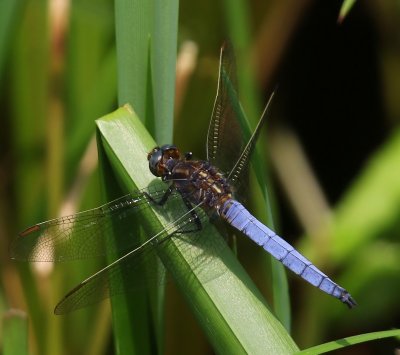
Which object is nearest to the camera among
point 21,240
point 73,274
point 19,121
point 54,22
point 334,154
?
point 21,240

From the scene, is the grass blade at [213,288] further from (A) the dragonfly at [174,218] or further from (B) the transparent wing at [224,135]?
(B) the transparent wing at [224,135]

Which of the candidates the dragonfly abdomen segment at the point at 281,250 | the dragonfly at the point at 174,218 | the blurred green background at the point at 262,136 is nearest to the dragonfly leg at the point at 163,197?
the dragonfly at the point at 174,218

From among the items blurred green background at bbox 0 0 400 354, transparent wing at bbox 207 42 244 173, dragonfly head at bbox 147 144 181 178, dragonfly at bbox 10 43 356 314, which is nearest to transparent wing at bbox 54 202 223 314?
dragonfly at bbox 10 43 356 314

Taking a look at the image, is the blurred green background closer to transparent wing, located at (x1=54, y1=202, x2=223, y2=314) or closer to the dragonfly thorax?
the dragonfly thorax

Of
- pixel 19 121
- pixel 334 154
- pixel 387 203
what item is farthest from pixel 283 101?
pixel 19 121

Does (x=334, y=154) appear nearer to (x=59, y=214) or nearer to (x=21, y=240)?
(x=59, y=214)

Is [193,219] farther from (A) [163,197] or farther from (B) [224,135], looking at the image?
(B) [224,135]

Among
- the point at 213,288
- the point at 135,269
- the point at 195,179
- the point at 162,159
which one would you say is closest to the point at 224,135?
the point at 195,179
